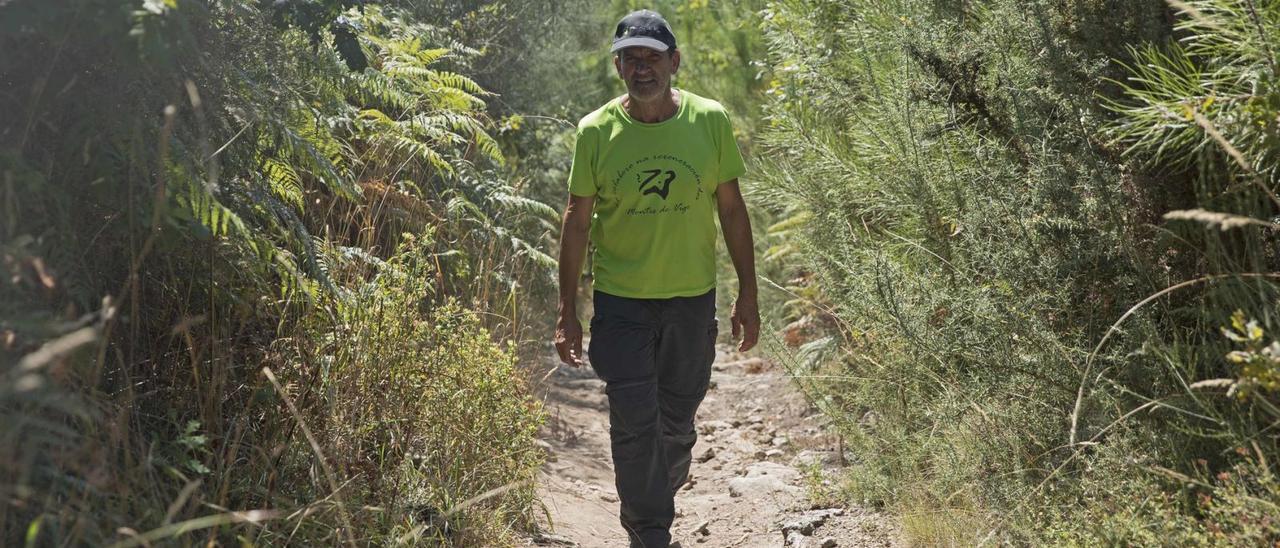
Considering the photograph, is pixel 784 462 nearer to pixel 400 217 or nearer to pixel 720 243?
pixel 400 217

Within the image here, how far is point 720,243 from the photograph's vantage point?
12242mm

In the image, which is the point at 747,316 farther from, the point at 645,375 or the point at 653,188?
the point at 653,188

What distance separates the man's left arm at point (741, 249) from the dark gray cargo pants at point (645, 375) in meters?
0.15

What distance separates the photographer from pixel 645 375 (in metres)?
5.17

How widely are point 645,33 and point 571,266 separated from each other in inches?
38.1

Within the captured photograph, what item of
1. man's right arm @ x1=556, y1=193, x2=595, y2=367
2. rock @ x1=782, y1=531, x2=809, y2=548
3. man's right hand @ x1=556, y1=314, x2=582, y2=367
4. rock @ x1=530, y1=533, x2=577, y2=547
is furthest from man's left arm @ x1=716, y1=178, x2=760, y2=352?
rock @ x1=530, y1=533, x2=577, y2=547

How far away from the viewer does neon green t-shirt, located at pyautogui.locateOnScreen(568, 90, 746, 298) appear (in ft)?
16.9

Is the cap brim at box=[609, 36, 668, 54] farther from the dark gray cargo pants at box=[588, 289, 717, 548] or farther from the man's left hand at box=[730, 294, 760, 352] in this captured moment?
the man's left hand at box=[730, 294, 760, 352]

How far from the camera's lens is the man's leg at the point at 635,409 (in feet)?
16.9

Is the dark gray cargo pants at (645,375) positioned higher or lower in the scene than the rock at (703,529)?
higher

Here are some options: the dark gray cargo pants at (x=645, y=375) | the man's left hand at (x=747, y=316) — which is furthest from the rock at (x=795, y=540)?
the man's left hand at (x=747, y=316)

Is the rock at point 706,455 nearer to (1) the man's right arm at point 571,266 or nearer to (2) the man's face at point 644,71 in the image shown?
(1) the man's right arm at point 571,266

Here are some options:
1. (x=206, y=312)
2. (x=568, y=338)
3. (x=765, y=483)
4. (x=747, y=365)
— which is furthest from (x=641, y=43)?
(x=747, y=365)

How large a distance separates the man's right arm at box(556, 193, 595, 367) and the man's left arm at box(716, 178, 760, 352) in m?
0.56
